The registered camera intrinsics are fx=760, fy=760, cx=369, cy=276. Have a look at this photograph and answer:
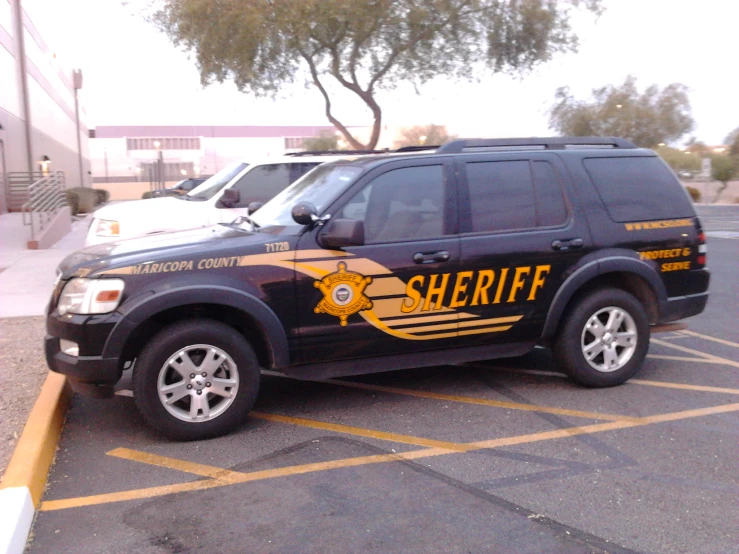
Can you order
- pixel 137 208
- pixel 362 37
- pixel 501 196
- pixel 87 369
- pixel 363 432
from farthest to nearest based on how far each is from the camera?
pixel 362 37, pixel 137 208, pixel 501 196, pixel 363 432, pixel 87 369

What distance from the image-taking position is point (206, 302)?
5082mm

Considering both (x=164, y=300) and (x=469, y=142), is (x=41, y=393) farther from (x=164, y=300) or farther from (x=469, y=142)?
(x=469, y=142)

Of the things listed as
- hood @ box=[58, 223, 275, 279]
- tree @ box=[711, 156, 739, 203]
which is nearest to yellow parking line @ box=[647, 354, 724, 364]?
hood @ box=[58, 223, 275, 279]

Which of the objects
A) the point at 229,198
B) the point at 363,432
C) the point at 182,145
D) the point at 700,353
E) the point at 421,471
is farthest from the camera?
the point at 182,145

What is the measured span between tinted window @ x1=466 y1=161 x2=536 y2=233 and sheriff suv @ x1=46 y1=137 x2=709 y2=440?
0.04 ft

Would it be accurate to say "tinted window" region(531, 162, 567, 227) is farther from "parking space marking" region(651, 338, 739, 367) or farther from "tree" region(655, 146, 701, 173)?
"tree" region(655, 146, 701, 173)

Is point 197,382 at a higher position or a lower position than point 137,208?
lower

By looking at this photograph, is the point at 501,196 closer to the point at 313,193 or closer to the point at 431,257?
the point at 431,257

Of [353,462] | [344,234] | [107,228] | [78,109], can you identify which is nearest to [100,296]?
[344,234]

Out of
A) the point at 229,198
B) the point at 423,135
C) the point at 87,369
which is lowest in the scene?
the point at 87,369

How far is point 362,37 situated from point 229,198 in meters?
9.36

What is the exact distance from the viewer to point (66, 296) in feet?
16.8

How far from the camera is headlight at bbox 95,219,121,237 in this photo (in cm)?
955

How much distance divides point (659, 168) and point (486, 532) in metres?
3.91
